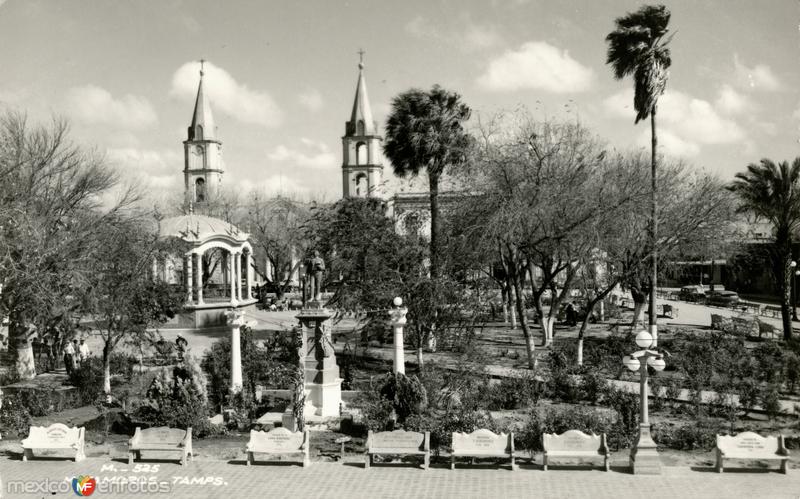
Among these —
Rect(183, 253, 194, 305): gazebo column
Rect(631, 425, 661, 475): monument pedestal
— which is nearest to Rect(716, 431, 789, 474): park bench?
Rect(631, 425, 661, 475): monument pedestal

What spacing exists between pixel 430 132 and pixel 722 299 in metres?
23.9

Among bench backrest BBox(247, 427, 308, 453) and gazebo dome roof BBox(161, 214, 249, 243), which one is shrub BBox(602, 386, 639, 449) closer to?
bench backrest BBox(247, 427, 308, 453)

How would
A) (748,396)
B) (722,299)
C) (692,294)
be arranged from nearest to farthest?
(748,396) → (722,299) → (692,294)

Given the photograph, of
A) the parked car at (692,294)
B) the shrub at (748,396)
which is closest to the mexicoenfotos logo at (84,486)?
the shrub at (748,396)

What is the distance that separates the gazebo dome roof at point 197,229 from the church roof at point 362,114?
21057 mm

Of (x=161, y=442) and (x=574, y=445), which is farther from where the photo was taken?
(x=161, y=442)

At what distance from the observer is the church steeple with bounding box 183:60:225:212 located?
61625mm

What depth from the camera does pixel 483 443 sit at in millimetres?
11172

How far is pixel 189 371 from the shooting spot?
46.1 feet

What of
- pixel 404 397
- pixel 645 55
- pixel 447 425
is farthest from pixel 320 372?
pixel 645 55

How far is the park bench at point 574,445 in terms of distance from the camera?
10945 millimetres

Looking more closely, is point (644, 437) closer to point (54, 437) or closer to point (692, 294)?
point (54, 437)

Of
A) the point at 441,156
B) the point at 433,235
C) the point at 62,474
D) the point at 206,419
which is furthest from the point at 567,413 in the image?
the point at 441,156

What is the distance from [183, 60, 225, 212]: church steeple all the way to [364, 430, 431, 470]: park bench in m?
52.1
